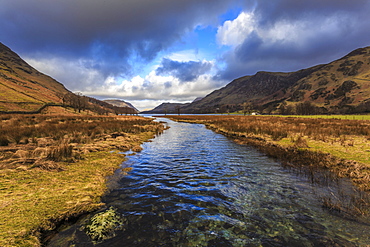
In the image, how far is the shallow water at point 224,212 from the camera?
4680 millimetres

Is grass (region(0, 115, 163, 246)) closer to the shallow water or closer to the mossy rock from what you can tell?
the shallow water

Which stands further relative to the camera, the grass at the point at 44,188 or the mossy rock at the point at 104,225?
the mossy rock at the point at 104,225

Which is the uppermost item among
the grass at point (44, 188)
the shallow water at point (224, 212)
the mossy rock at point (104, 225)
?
the grass at point (44, 188)

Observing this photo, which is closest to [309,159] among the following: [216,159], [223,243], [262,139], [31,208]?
[216,159]

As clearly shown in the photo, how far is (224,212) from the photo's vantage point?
6121 mm

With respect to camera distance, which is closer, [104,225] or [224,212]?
[104,225]

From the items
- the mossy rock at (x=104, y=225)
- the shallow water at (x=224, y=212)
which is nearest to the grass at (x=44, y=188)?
the shallow water at (x=224, y=212)

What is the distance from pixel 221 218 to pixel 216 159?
8.07 meters

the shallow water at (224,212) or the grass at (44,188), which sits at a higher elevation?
the grass at (44,188)

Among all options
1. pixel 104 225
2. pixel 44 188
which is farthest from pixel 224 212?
pixel 44 188

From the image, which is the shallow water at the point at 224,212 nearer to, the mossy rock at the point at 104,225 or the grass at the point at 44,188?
the mossy rock at the point at 104,225

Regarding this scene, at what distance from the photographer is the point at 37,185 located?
22.4 ft

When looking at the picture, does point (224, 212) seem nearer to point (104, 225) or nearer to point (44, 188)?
point (104, 225)

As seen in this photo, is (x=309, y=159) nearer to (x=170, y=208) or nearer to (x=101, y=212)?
(x=170, y=208)
